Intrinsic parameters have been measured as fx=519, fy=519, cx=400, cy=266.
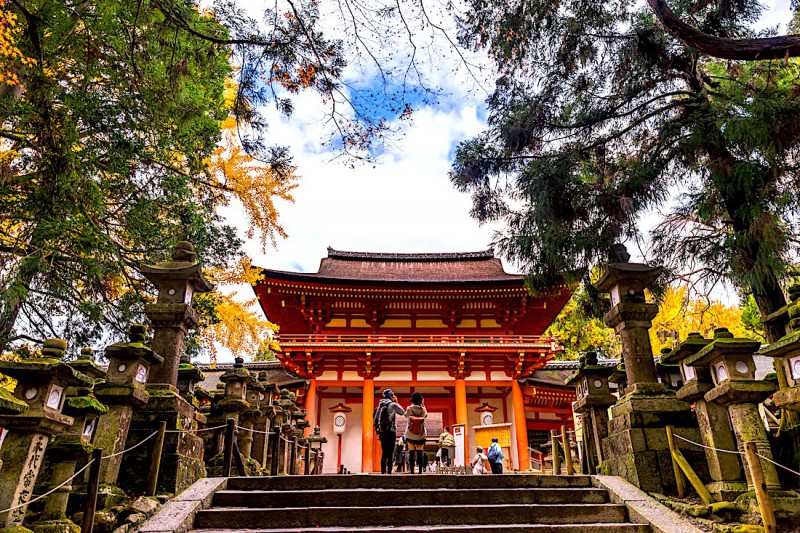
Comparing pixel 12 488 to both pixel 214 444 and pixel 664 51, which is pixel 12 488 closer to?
pixel 214 444

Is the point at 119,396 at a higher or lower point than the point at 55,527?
higher

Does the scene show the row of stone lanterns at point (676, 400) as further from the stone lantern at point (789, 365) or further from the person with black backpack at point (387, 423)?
the person with black backpack at point (387, 423)

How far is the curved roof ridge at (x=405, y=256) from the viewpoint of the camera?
21.6 metres

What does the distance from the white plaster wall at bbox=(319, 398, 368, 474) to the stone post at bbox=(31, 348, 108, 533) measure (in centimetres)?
1191

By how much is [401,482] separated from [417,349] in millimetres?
9736

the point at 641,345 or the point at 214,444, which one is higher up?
the point at 641,345

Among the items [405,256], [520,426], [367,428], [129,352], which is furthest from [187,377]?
[405,256]

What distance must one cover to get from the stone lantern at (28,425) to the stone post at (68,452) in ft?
0.66

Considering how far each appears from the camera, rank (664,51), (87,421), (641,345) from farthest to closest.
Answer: (664,51)
(641,345)
(87,421)

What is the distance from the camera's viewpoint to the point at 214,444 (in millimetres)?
7473

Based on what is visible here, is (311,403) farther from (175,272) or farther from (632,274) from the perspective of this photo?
(632,274)

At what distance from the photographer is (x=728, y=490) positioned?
4688mm

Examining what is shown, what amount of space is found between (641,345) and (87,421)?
5.80 meters

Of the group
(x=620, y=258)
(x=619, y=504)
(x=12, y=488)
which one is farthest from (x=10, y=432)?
(x=620, y=258)
